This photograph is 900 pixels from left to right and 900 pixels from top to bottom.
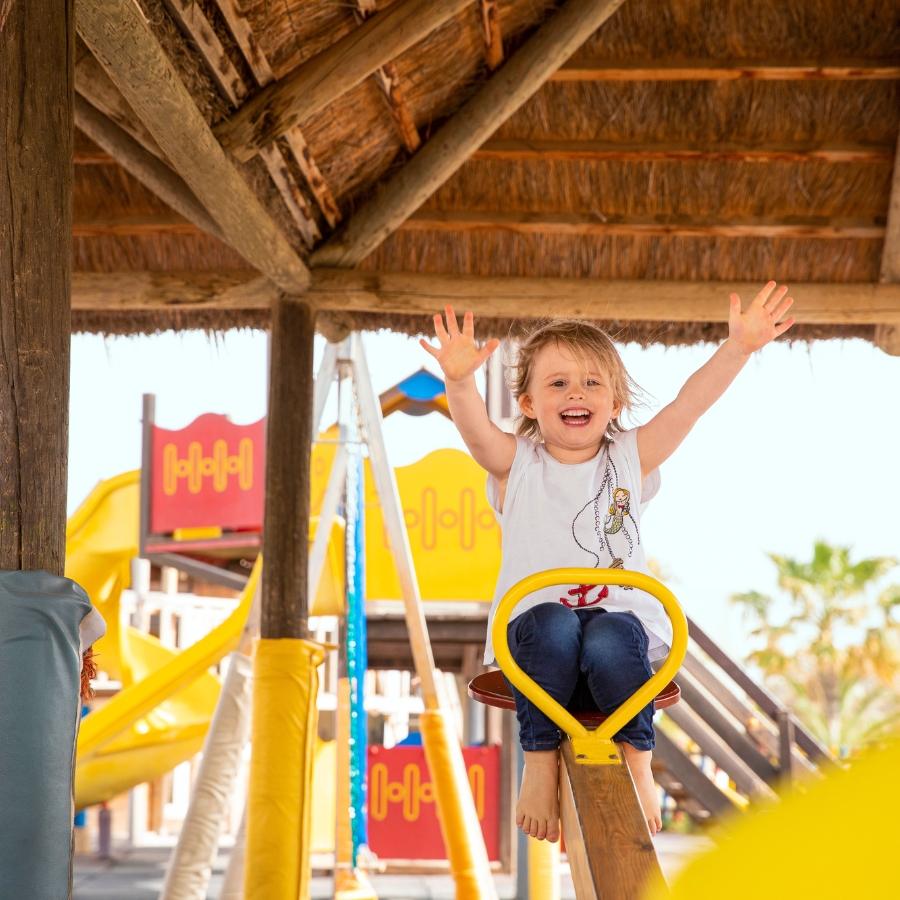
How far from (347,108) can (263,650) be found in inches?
77.8

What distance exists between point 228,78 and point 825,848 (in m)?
3.48

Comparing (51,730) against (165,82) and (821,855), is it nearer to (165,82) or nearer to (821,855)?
(165,82)

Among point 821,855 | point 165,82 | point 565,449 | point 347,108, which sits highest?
point 347,108

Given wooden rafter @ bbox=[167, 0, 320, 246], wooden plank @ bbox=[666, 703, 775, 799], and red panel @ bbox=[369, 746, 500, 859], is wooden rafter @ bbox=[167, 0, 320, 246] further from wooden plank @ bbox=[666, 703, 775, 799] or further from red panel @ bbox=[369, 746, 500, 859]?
red panel @ bbox=[369, 746, 500, 859]

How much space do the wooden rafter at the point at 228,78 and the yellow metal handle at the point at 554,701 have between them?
6.26ft

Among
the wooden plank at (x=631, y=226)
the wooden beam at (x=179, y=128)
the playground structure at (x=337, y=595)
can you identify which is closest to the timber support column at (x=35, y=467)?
the wooden beam at (x=179, y=128)

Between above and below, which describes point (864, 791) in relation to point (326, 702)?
above

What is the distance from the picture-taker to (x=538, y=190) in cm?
515

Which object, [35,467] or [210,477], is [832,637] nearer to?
[210,477]

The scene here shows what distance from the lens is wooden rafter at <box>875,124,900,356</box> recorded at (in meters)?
4.79

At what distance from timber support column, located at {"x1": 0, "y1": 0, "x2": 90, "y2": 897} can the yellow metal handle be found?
0.83 meters

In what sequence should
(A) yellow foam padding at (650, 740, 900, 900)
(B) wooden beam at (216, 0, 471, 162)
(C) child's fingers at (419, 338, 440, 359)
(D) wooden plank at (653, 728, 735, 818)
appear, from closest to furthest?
(A) yellow foam padding at (650, 740, 900, 900), (C) child's fingers at (419, 338, 440, 359), (B) wooden beam at (216, 0, 471, 162), (D) wooden plank at (653, 728, 735, 818)

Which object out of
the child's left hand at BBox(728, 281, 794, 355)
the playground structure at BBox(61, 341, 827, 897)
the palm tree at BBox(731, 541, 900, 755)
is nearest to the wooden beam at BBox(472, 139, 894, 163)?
the playground structure at BBox(61, 341, 827, 897)

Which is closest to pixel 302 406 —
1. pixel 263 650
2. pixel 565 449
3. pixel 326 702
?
pixel 263 650
